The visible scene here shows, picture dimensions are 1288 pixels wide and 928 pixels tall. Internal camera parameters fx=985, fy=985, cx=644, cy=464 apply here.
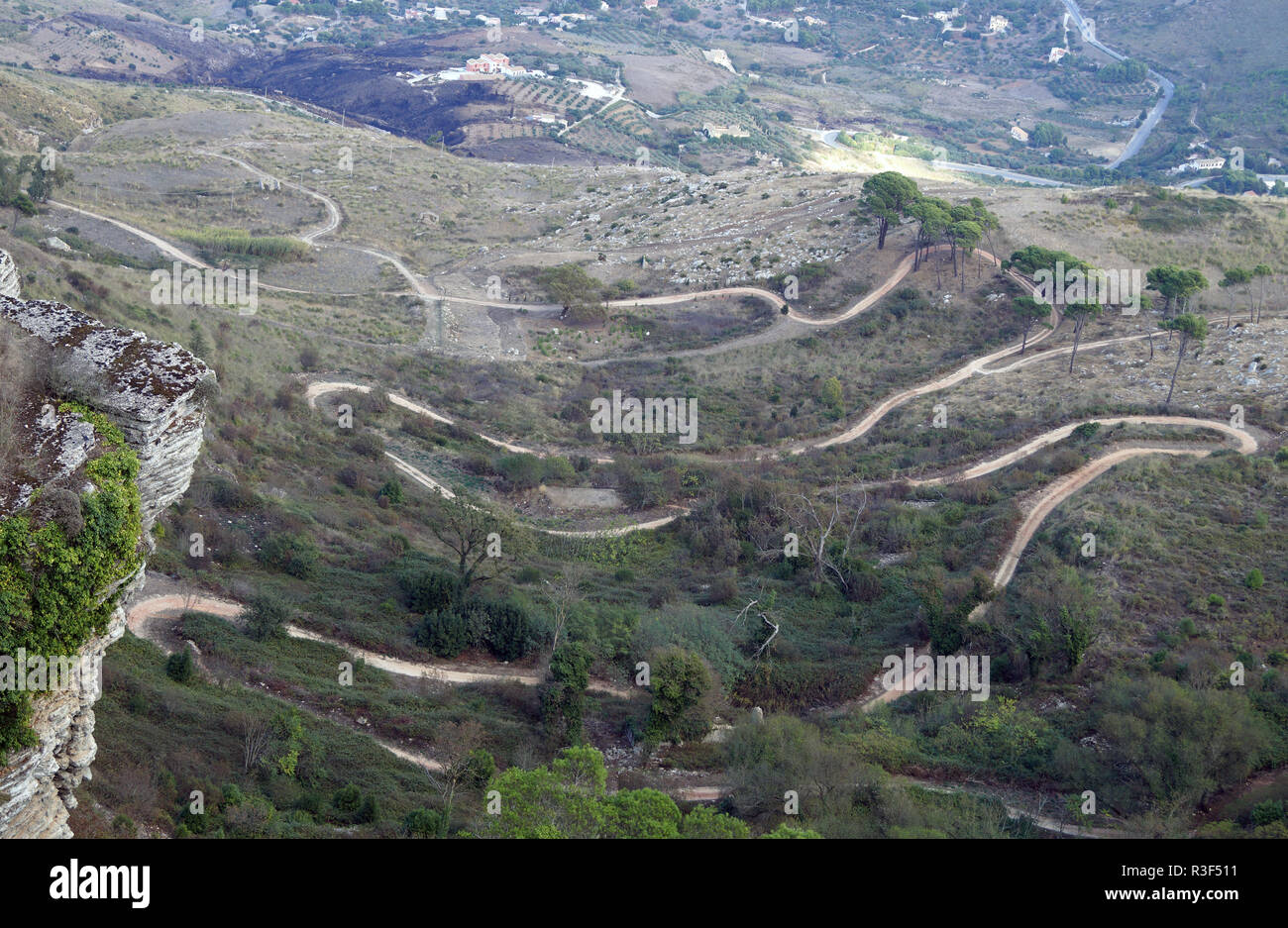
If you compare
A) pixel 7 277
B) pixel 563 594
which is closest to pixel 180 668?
pixel 7 277

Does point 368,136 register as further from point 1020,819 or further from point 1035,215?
point 1020,819

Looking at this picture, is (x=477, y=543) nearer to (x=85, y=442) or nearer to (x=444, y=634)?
(x=444, y=634)

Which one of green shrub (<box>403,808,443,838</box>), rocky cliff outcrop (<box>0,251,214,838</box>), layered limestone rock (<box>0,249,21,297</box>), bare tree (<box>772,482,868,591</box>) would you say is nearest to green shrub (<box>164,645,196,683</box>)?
rocky cliff outcrop (<box>0,251,214,838</box>)

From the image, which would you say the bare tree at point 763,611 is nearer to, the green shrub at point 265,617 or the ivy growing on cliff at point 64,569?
the green shrub at point 265,617

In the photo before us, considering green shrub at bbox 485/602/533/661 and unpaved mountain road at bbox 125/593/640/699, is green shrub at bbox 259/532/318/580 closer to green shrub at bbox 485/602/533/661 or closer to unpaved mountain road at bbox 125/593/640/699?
unpaved mountain road at bbox 125/593/640/699
